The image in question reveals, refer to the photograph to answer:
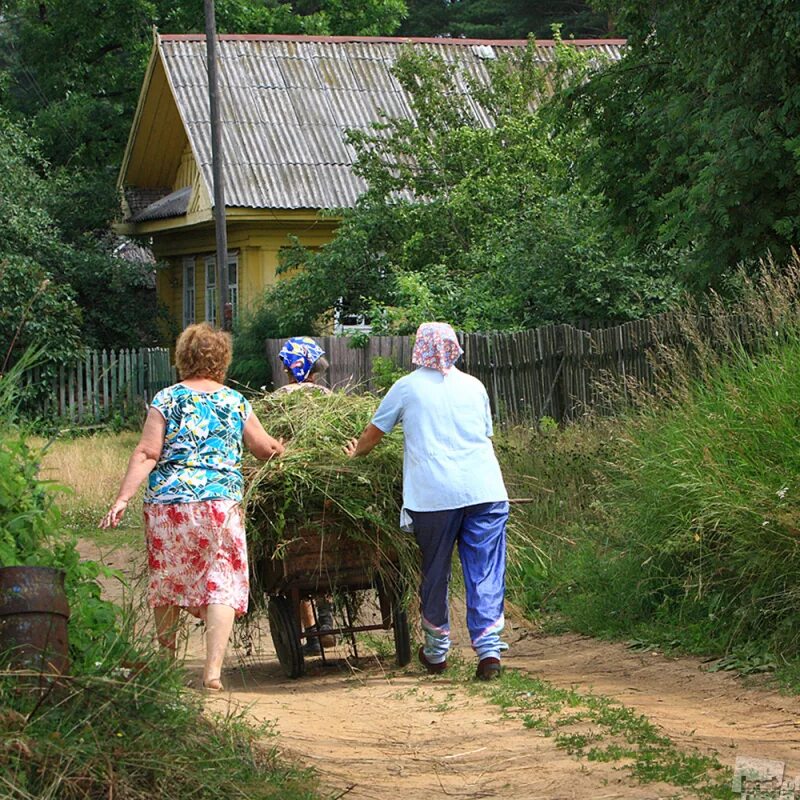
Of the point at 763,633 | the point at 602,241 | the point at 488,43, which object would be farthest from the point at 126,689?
the point at 488,43

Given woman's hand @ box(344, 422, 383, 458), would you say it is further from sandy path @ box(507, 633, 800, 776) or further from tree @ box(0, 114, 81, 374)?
tree @ box(0, 114, 81, 374)

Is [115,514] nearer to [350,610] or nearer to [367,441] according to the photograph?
[367,441]

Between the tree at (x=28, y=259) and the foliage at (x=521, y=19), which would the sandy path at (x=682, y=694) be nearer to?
the tree at (x=28, y=259)

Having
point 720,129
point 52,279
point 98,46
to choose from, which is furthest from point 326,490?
point 98,46

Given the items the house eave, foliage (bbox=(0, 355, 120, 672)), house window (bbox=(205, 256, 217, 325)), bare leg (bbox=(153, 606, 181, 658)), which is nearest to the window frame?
house window (bbox=(205, 256, 217, 325))

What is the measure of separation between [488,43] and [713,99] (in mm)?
19528

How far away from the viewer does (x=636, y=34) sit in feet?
46.1

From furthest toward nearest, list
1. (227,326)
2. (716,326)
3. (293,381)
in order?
(227,326) < (716,326) < (293,381)

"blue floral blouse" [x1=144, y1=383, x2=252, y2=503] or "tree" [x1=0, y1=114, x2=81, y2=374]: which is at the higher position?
"tree" [x1=0, y1=114, x2=81, y2=374]

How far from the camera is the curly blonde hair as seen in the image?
697 centimetres

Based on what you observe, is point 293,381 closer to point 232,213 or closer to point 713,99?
point 713,99

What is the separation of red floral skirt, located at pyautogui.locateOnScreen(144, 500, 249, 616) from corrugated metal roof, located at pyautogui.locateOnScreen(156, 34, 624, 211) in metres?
20.1

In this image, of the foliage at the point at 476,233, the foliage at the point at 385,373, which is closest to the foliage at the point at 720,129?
the foliage at the point at 476,233

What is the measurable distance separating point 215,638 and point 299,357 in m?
2.35
